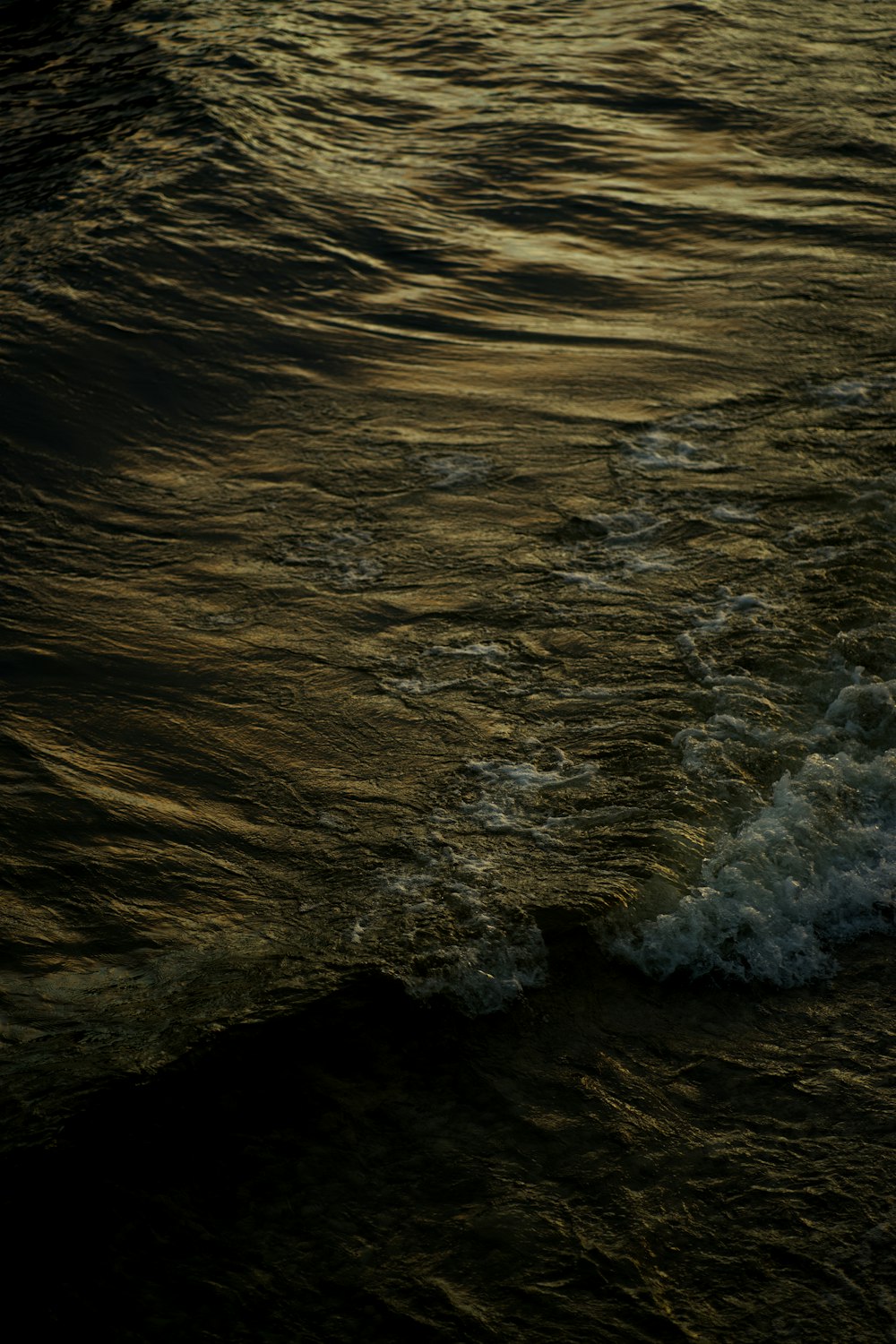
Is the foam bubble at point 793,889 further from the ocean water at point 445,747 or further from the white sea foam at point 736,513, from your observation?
the white sea foam at point 736,513

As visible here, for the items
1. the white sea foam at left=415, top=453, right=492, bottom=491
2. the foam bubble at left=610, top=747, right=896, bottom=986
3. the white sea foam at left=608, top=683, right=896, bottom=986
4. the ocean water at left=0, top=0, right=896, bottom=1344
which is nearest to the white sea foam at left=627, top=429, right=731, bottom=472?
the ocean water at left=0, top=0, right=896, bottom=1344

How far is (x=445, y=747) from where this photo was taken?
505 cm

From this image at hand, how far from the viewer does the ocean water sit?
341 centimetres

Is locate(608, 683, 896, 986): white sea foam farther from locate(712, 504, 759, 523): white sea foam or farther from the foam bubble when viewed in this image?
locate(712, 504, 759, 523): white sea foam

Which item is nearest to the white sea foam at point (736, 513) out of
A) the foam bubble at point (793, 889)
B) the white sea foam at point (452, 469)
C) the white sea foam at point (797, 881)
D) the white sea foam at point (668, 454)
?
the white sea foam at point (668, 454)

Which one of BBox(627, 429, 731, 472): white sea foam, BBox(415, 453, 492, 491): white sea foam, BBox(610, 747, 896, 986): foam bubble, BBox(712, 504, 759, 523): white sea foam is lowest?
BBox(610, 747, 896, 986): foam bubble

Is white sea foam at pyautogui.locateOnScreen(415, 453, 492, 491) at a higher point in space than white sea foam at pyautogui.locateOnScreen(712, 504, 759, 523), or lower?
higher

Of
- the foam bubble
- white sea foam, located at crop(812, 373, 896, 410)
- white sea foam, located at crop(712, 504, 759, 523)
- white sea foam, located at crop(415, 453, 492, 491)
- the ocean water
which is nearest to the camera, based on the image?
the ocean water

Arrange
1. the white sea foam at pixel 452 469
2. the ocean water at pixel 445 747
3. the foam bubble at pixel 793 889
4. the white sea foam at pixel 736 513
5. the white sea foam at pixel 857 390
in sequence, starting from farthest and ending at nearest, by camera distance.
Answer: the white sea foam at pixel 857 390, the white sea foam at pixel 452 469, the white sea foam at pixel 736 513, the foam bubble at pixel 793 889, the ocean water at pixel 445 747

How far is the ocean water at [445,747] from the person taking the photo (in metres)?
3.41

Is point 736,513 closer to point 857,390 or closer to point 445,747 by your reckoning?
point 857,390

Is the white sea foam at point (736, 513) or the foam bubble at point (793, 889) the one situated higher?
the white sea foam at point (736, 513)

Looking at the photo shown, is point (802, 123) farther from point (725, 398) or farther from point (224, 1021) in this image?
point (224, 1021)

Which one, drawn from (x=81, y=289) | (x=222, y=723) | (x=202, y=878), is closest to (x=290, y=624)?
(x=222, y=723)
